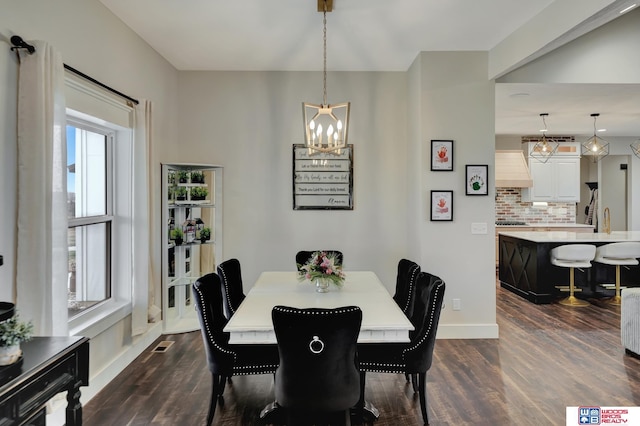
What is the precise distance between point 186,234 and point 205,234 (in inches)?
8.2

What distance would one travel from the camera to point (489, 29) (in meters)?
3.52

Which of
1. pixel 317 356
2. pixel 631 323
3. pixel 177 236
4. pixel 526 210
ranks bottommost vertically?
pixel 631 323

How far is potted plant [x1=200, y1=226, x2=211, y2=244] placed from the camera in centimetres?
445

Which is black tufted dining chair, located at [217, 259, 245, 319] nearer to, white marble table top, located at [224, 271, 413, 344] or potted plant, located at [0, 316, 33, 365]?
white marble table top, located at [224, 271, 413, 344]

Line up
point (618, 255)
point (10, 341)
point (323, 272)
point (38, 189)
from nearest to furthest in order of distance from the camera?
point (10, 341) < point (38, 189) < point (323, 272) < point (618, 255)

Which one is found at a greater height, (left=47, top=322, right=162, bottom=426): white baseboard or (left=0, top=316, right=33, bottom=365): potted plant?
(left=0, top=316, right=33, bottom=365): potted plant

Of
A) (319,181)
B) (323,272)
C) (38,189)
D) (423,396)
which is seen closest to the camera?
(38,189)

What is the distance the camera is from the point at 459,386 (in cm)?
300

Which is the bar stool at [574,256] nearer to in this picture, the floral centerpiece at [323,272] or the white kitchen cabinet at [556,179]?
the white kitchen cabinet at [556,179]

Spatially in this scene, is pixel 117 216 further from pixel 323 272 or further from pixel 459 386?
pixel 459 386

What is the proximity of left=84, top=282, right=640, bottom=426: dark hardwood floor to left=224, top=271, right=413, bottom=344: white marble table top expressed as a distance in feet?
2.33

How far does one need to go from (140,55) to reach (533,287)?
18.7 ft

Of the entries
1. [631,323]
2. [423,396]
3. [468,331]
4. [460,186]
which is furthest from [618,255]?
[423,396]

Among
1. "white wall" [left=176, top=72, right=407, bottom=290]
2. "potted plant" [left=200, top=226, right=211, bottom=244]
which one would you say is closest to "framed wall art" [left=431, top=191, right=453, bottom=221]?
"white wall" [left=176, top=72, right=407, bottom=290]
